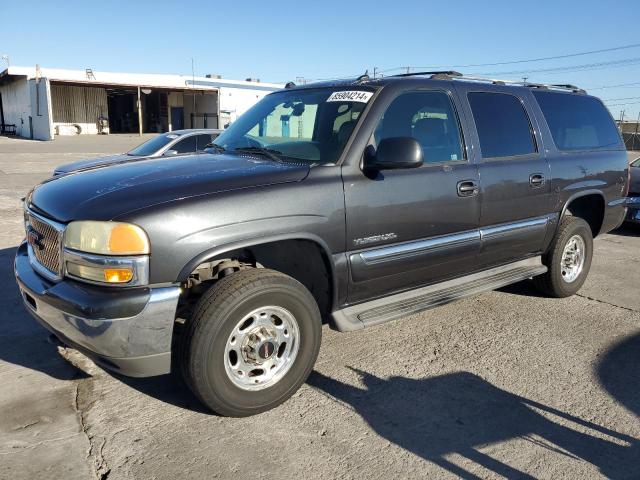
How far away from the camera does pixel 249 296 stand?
9.72ft

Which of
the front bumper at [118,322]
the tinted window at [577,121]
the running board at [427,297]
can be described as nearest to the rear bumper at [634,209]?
the tinted window at [577,121]

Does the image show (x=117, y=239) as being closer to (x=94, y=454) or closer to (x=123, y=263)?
(x=123, y=263)

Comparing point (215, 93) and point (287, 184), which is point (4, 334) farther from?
point (215, 93)

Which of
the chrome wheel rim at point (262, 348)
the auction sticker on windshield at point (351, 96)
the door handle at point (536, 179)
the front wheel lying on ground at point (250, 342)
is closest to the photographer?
the front wheel lying on ground at point (250, 342)

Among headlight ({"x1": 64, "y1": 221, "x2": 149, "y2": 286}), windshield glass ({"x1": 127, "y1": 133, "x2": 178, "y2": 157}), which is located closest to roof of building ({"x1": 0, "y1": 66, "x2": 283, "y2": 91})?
windshield glass ({"x1": 127, "y1": 133, "x2": 178, "y2": 157})

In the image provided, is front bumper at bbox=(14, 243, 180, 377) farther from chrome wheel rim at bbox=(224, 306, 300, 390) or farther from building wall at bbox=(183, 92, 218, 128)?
building wall at bbox=(183, 92, 218, 128)

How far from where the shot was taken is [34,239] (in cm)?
328

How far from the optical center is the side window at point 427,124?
3.79 m

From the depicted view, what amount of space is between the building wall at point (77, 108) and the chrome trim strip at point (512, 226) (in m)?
37.6

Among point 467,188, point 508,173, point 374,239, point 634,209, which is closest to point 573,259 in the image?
point 508,173

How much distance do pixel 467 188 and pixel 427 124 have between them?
22.2 inches

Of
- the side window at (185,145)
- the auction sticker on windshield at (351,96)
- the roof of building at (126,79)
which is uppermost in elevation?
the roof of building at (126,79)

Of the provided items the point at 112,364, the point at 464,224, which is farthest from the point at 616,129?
the point at 112,364

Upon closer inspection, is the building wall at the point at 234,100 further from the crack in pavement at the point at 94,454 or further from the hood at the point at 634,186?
the crack in pavement at the point at 94,454
